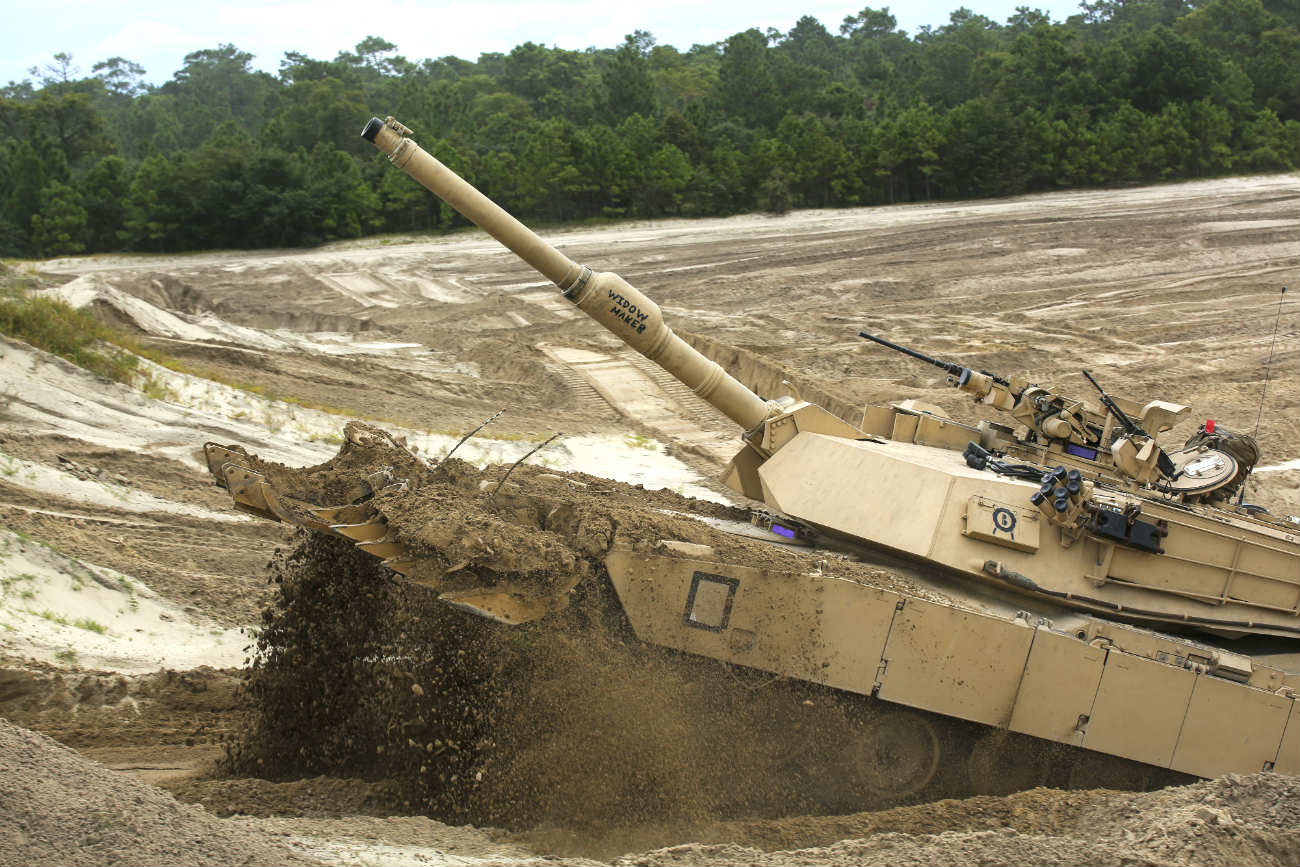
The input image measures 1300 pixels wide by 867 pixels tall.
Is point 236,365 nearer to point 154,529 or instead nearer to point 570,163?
point 154,529

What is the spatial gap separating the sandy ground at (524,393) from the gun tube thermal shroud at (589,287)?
11.6ft

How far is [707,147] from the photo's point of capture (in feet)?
148

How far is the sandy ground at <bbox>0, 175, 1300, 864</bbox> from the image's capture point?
660 centimetres

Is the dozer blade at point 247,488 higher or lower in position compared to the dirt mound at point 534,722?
higher

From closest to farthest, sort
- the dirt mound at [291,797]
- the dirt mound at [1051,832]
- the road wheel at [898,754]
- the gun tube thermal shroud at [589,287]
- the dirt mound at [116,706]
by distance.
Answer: the dirt mound at [1051,832]
the dirt mound at [291,797]
the road wheel at [898,754]
the dirt mound at [116,706]
the gun tube thermal shroud at [589,287]

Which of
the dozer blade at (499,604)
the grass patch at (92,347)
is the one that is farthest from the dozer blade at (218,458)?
the grass patch at (92,347)

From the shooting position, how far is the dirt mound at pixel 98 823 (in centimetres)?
529

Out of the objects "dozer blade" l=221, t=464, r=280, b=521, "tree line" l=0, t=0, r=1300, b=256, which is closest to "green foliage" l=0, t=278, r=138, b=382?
"dozer blade" l=221, t=464, r=280, b=521

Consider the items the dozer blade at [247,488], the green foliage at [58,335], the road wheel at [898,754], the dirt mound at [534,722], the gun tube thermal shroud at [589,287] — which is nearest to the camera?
the dozer blade at [247,488]

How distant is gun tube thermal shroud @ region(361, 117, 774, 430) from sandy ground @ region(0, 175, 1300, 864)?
11.6 ft

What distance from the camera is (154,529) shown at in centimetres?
1140

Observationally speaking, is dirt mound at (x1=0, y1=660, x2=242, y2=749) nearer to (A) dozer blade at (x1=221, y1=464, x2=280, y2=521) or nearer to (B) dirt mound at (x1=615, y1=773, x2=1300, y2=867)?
(A) dozer blade at (x1=221, y1=464, x2=280, y2=521)

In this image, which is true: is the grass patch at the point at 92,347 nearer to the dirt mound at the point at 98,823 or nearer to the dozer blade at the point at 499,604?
the dozer blade at the point at 499,604

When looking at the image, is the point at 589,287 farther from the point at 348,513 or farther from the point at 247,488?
the point at 247,488
